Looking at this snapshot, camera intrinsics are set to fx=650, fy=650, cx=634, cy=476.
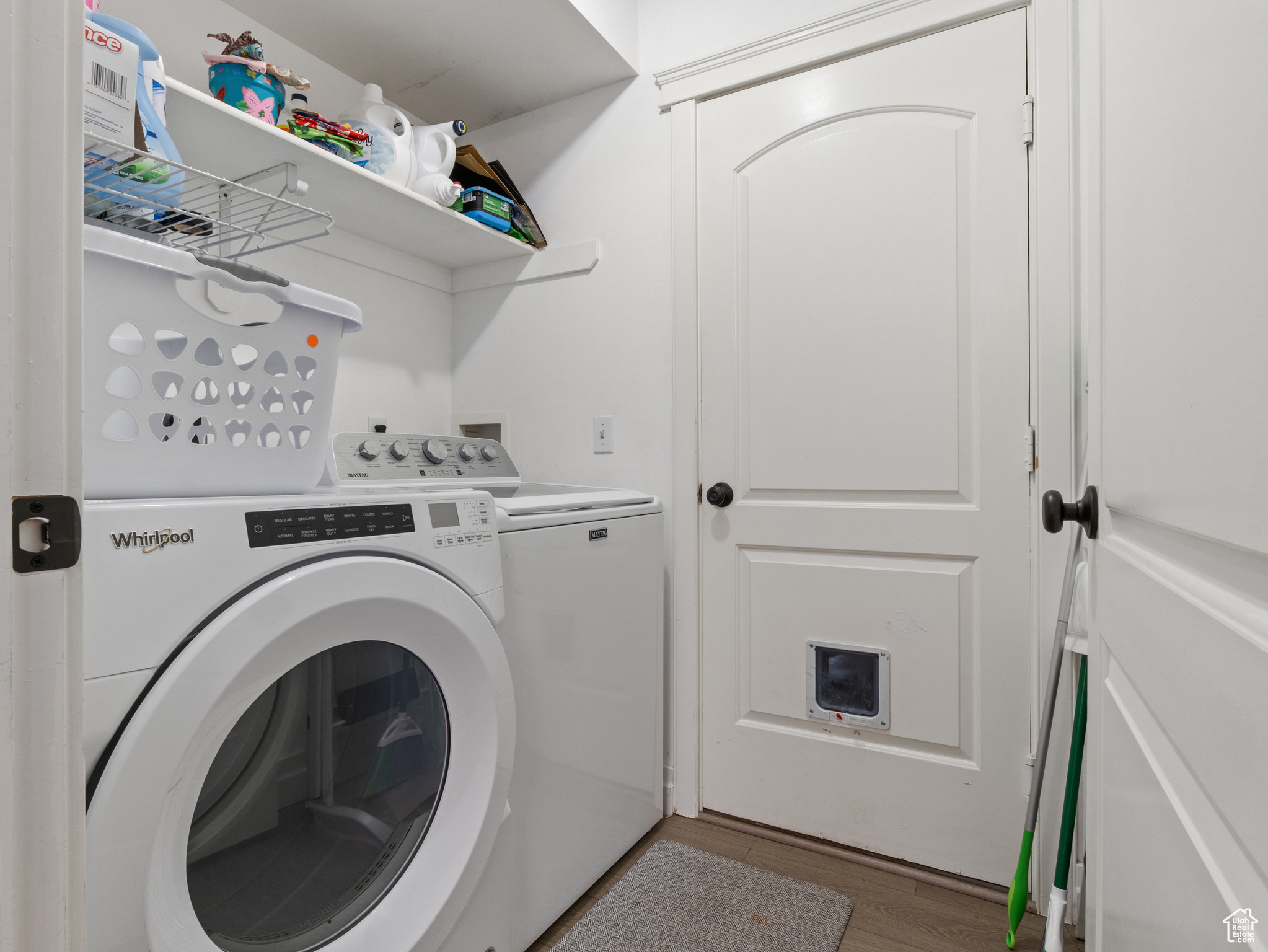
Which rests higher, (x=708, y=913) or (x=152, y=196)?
(x=152, y=196)

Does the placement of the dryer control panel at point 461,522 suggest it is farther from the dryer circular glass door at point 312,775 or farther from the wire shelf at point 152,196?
the wire shelf at point 152,196

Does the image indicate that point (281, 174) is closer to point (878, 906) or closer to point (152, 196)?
point (152, 196)

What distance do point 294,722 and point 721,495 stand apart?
1.14m

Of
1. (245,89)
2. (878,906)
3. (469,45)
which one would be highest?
(469,45)

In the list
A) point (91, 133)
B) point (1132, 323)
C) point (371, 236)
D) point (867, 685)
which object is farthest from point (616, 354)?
point (1132, 323)

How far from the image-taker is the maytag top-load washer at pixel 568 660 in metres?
1.23

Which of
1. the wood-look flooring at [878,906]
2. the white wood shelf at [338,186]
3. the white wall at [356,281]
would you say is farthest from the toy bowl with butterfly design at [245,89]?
the wood-look flooring at [878,906]

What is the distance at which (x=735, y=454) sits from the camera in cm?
174

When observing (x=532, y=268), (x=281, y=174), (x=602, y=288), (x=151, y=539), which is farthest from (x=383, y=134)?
(x=151, y=539)

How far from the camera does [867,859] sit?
5.15 ft

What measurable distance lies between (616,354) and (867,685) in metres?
1.12

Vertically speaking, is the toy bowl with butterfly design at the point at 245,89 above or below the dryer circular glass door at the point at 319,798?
above

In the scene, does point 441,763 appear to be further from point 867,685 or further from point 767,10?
point 767,10

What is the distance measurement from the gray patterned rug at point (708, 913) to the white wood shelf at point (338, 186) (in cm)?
172
